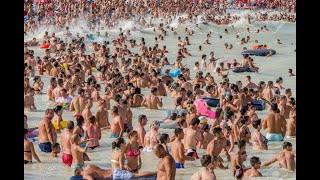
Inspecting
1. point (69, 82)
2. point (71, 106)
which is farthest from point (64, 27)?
point (71, 106)

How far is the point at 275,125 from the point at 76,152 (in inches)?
137

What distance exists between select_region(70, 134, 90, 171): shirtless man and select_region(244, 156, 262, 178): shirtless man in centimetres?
210

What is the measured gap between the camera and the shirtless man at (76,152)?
770 cm

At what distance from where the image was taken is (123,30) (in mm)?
24984

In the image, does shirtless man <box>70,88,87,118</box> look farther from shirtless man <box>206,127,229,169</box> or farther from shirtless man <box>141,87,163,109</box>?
shirtless man <box>206,127,229,169</box>

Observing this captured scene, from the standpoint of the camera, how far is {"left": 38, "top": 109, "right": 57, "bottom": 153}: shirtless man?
848 centimetres

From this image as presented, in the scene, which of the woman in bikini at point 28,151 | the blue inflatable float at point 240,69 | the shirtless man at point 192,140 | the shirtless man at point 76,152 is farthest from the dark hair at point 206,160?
the blue inflatable float at point 240,69

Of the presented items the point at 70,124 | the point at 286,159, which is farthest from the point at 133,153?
the point at 286,159

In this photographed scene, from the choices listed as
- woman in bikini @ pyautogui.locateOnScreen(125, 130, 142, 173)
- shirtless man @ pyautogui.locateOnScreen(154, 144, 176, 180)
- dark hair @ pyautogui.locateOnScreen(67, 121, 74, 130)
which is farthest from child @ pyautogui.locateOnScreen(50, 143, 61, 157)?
shirtless man @ pyautogui.locateOnScreen(154, 144, 176, 180)

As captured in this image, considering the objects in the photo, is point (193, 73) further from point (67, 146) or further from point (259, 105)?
point (67, 146)

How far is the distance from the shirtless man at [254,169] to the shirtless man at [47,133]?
9.43 feet

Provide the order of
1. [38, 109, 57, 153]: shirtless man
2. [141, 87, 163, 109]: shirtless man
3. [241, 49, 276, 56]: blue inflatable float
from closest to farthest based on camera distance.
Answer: [38, 109, 57, 153]: shirtless man → [141, 87, 163, 109]: shirtless man → [241, 49, 276, 56]: blue inflatable float

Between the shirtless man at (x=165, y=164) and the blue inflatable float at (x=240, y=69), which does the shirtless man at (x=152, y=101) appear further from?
the blue inflatable float at (x=240, y=69)
